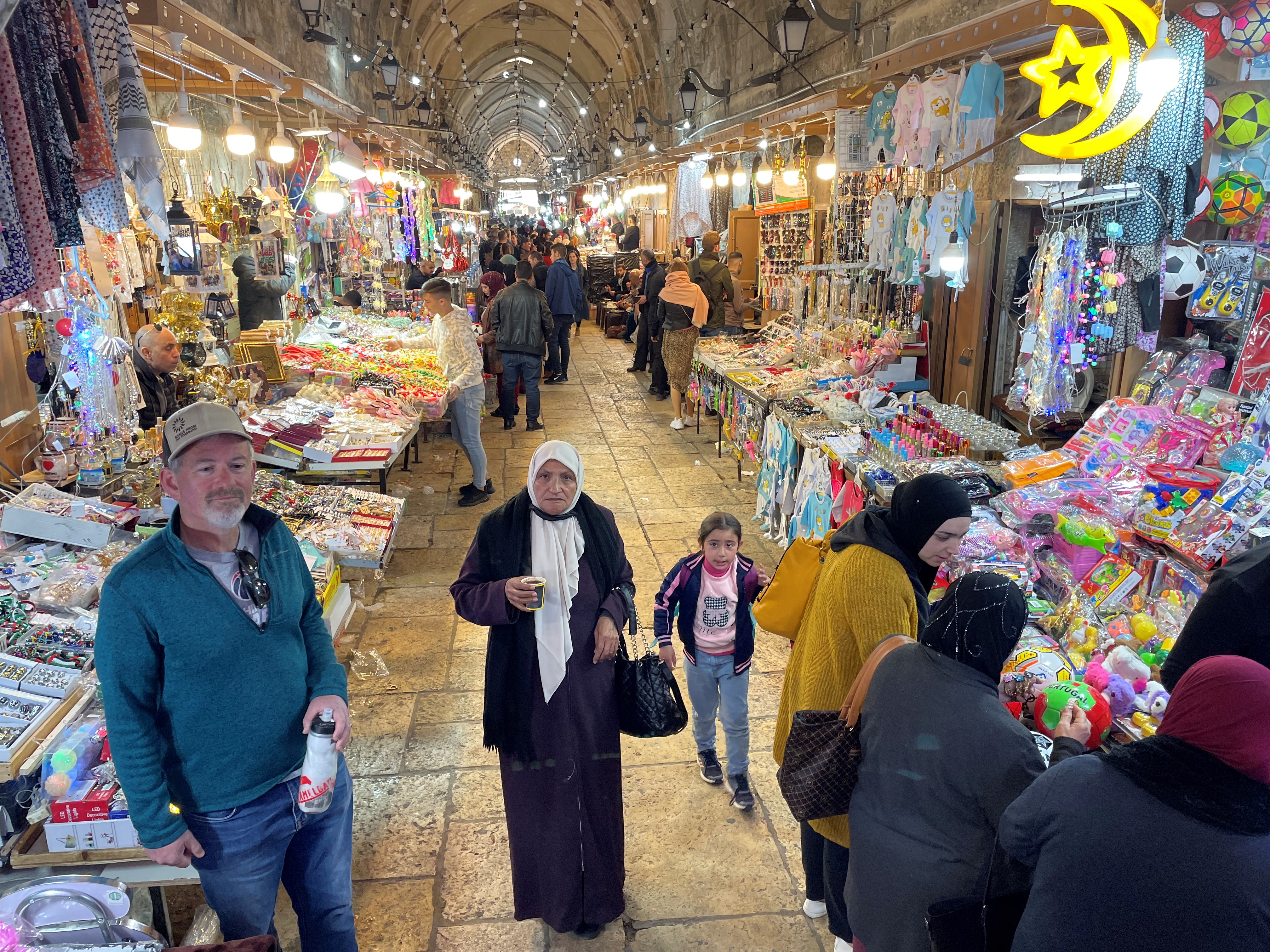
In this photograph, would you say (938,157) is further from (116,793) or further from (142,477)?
(116,793)

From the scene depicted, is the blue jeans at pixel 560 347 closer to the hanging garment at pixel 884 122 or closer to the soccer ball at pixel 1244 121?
the hanging garment at pixel 884 122

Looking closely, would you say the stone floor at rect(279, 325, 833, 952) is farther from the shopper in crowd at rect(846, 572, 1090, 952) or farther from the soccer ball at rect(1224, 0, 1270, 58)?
the soccer ball at rect(1224, 0, 1270, 58)

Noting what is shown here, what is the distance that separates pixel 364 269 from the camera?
1209cm

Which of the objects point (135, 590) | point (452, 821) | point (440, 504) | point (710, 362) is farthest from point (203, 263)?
point (135, 590)

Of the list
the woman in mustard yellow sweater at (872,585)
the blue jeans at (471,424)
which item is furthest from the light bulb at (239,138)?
the woman in mustard yellow sweater at (872,585)

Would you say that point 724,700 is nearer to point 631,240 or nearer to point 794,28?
point 794,28

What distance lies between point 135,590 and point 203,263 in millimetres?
5388

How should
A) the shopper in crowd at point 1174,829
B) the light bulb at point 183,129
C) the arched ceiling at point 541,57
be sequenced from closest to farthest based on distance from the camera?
the shopper in crowd at point 1174,829, the light bulb at point 183,129, the arched ceiling at point 541,57

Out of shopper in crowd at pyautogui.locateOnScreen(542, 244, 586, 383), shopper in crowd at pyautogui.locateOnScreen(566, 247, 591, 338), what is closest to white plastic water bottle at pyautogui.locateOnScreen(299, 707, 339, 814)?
shopper in crowd at pyautogui.locateOnScreen(542, 244, 586, 383)

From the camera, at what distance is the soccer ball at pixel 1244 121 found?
3.53m

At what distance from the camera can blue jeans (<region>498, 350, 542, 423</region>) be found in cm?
916

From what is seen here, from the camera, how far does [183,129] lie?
530cm

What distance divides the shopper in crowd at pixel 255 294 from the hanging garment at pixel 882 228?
5362 millimetres

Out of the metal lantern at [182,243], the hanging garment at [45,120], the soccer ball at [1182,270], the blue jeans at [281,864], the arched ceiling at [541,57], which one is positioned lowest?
the blue jeans at [281,864]
